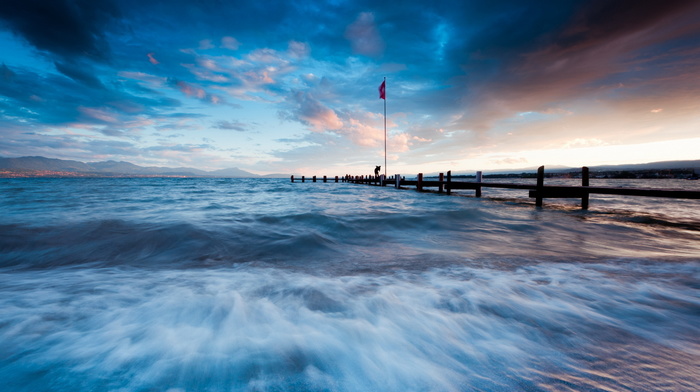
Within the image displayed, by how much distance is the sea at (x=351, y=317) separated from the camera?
5.25 feet

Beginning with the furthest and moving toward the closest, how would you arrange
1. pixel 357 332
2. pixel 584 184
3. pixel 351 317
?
pixel 584 184
pixel 351 317
pixel 357 332

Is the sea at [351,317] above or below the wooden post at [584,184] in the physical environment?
below

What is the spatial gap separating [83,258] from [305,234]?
379cm

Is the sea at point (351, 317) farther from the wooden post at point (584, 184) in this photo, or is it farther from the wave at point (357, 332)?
the wooden post at point (584, 184)

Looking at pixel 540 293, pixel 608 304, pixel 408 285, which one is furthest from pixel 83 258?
pixel 608 304

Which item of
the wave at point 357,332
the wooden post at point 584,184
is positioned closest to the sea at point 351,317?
the wave at point 357,332

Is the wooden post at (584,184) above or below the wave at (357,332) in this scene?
above

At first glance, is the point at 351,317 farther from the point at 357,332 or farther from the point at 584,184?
the point at 584,184

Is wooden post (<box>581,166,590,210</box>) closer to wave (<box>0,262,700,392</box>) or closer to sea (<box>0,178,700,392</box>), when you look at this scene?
sea (<box>0,178,700,392</box>)

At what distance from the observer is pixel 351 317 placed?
2.39 metres

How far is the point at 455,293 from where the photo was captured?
283 cm

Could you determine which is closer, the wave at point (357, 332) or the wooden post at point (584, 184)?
the wave at point (357, 332)

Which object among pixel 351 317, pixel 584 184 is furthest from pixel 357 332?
pixel 584 184

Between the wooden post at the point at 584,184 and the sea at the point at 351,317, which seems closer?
the sea at the point at 351,317
